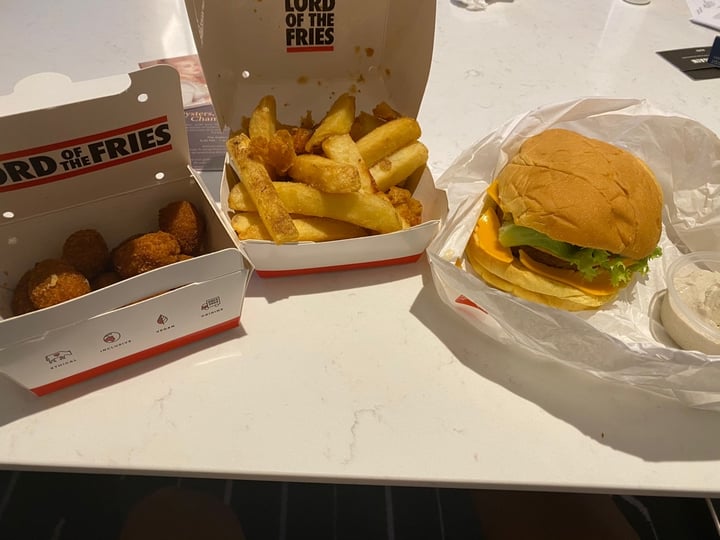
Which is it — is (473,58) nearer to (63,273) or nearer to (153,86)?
(153,86)

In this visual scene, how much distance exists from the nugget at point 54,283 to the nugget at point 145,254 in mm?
73

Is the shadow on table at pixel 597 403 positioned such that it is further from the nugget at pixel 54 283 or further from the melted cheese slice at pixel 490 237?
the nugget at pixel 54 283

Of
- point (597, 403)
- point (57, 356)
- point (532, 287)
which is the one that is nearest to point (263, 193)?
point (57, 356)

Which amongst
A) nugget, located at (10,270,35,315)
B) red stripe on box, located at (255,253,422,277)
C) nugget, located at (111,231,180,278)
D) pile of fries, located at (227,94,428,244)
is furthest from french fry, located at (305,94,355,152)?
nugget, located at (10,270,35,315)

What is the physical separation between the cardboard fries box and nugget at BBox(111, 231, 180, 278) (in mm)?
95

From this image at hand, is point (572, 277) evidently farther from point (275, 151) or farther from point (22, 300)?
point (22, 300)

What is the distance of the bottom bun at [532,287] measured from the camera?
3.56 ft

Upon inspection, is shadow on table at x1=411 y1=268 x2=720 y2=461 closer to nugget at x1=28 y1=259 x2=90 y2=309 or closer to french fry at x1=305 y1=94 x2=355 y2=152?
french fry at x1=305 y1=94 x2=355 y2=152

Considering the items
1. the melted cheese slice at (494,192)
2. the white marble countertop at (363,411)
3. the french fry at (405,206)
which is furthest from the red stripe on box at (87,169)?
the melted cheese slice at (494,192)

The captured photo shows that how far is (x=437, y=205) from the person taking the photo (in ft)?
3.86

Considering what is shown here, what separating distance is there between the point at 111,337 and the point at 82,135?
1.17 ft

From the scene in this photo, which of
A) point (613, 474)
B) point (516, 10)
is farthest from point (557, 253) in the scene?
point (516, 10)

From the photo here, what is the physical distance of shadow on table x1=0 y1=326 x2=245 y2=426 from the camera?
935 millimetres

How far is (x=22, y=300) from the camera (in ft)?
3.22
